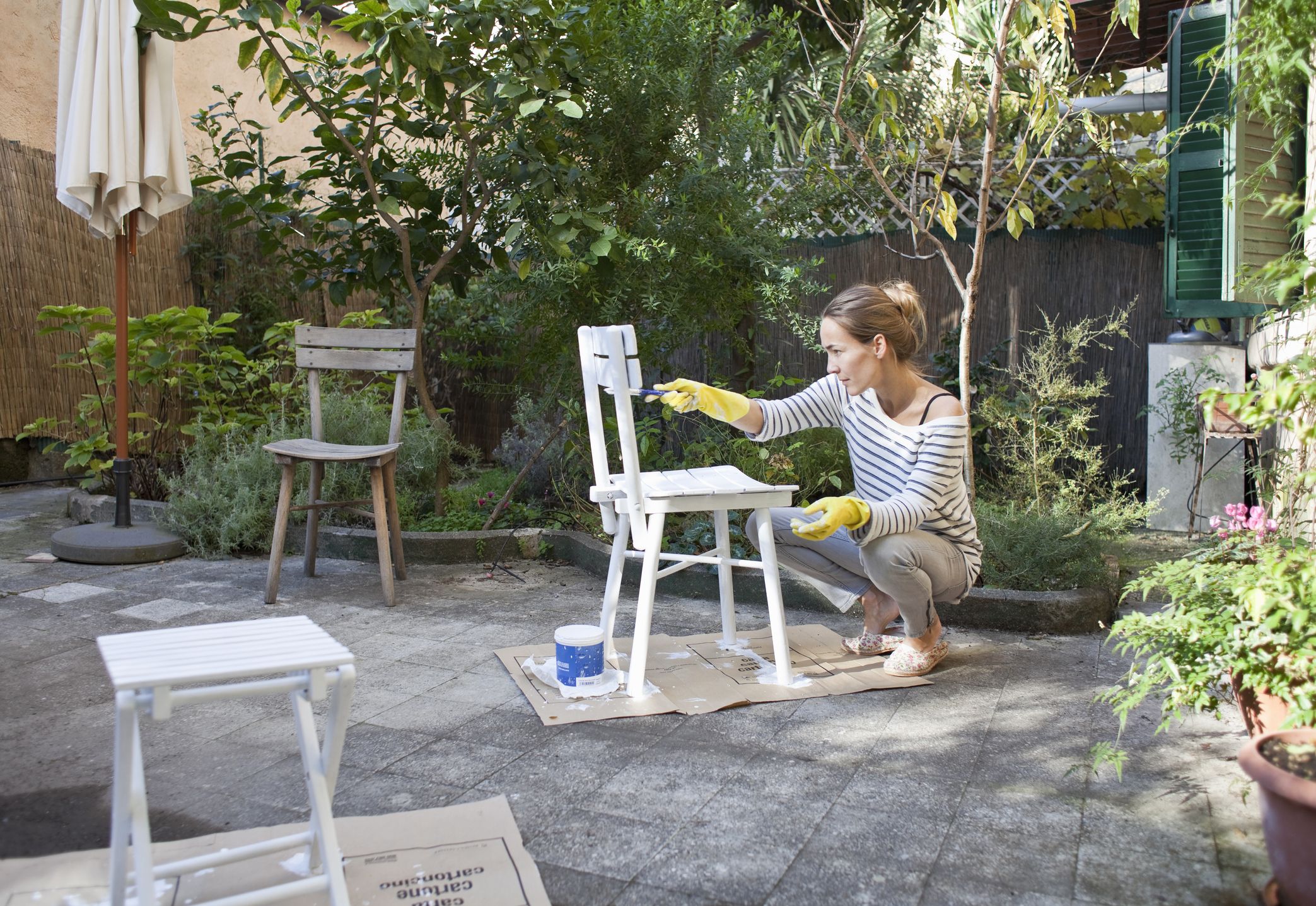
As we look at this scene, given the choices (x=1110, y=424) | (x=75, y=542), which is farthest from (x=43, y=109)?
(x=1110, y=424)

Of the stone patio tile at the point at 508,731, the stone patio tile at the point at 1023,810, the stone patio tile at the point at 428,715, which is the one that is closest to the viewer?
the stone patio tile at the point at 1023,810

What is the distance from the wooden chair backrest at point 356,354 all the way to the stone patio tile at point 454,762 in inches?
82.0

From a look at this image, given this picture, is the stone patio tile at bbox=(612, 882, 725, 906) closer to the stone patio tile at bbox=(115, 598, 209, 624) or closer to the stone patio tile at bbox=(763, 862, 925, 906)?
the stone patio tile at bbox=(763, 862, 925, 906)

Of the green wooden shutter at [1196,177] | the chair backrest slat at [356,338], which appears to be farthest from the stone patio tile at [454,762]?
the green wooden shutter at [1196,177]

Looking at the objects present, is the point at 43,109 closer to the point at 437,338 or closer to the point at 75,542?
the point at 437,338

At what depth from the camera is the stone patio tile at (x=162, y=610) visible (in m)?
3.60

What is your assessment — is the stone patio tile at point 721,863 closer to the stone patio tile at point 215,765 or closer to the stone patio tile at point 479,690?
the stone patio tile at point 479,690

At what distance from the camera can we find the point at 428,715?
268 cm

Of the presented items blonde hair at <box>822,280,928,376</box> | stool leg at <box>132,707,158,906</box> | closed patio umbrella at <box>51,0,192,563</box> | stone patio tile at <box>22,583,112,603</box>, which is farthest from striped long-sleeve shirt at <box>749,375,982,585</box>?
closed patio umbrella at <box>51,0,192,563</box>

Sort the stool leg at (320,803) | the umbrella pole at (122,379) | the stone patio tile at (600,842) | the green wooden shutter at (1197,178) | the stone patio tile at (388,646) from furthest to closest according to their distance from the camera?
1. the umbrella pole at (122,379)
2. the green wooden shutter at (1197,178)
3. the stone patio tile at (388,646)
4. the stone patio tile at (600,842)
5. the stool leg at (320,803)

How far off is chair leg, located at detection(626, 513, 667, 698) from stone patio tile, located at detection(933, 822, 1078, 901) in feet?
3.34

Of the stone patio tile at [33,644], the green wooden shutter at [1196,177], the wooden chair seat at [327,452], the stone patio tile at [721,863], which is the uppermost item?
the green wooden shutter at [1196,177]

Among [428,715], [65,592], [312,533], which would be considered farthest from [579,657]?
[65,592]

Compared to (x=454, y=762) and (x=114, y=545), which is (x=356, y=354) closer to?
(x=114, y=545)
